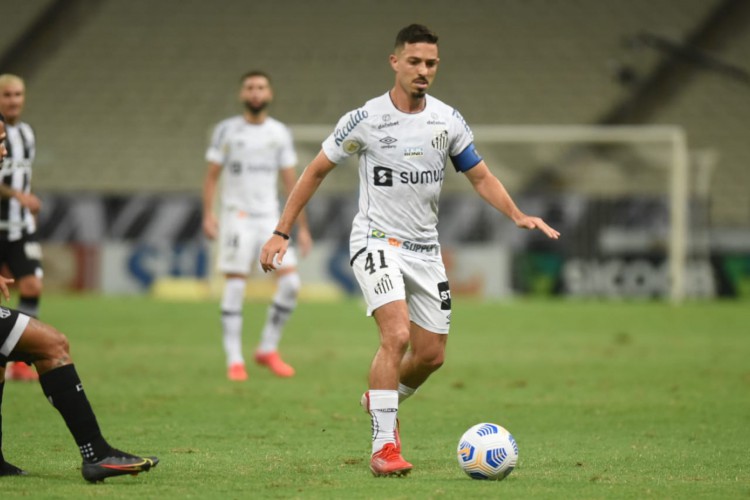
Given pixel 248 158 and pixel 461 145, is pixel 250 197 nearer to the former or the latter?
pixel 248 158

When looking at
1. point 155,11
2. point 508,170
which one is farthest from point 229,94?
point 508,170

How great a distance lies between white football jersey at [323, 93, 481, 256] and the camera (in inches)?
264

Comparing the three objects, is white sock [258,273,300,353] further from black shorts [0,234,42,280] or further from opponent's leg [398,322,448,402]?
opponent's leg [398,322,448,402]

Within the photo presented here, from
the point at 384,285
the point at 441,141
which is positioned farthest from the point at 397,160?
the point at 384,285

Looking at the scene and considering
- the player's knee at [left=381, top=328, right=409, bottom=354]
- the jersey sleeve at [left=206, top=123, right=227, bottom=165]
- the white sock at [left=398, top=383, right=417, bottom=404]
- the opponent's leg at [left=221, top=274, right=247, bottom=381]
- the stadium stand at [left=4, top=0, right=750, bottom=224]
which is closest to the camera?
the player's knee at [left=381, top=328, right=409, bottom=354]

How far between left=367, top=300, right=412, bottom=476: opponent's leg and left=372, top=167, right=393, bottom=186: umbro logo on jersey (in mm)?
695

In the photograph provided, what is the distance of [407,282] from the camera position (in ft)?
22.3

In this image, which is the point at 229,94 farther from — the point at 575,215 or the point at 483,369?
the point at 483,369

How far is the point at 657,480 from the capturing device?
6.09 m

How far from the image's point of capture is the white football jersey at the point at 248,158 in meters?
11.4

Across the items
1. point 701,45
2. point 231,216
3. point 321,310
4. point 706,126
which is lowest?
point 321,310

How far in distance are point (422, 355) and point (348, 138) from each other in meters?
1.29

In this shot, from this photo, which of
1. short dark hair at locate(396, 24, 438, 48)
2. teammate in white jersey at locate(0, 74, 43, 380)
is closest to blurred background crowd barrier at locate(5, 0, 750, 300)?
teammate in white jersey at locate(0, 74, 43, 380)

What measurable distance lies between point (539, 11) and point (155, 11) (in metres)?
8.92
